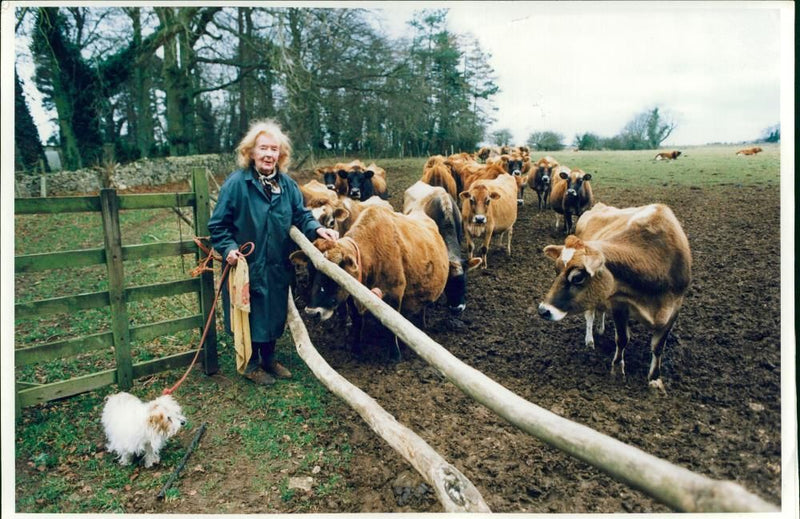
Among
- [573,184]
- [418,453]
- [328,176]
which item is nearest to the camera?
[418,453]

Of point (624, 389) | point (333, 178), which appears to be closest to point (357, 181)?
point (333, 178)

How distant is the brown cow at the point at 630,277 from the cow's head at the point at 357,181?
5776 mm

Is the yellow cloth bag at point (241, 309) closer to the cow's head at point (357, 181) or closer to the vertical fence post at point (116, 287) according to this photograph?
the vertical fence post at point (116, 287)

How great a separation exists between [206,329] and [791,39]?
14.0ft

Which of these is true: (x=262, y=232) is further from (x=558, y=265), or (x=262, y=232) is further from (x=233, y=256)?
(x=558, y=265)

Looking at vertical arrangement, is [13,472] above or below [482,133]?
below

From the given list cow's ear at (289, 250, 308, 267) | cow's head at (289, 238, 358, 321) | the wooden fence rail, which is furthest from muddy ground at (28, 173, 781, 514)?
cow's ear at (289, 250, 308, 267)

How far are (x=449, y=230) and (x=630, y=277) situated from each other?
119 inches

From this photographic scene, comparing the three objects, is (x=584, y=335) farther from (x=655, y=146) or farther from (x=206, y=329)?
(x=206, y=329)

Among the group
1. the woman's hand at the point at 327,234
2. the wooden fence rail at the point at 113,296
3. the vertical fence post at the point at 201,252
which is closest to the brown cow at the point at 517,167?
the woman's hand at the point at 327,234

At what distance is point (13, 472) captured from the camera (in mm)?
2783

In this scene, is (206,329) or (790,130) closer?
(790,130)

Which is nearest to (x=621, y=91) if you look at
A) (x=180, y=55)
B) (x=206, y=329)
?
(x=206, y=329)

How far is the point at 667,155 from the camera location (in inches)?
151
